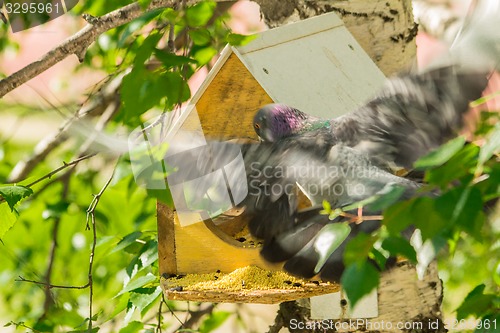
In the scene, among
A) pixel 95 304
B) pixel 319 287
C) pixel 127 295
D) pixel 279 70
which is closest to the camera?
pixel 319 287

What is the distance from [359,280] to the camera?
0.89 m

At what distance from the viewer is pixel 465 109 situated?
4.93 feet

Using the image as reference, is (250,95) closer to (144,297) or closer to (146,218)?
(144,297)

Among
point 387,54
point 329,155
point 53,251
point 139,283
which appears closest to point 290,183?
point 329,155

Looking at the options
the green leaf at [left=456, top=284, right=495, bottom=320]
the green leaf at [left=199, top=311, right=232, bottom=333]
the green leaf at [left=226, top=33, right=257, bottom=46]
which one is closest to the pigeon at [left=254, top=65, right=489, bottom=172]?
the green leaf at [left=226, top=33, right=257, bottom=46]

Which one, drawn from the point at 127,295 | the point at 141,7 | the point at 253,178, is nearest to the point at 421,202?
the point at 253,178

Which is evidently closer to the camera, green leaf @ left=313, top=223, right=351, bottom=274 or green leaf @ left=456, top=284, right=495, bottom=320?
green leaf @ left=313, top=223, right=351, bottom=274

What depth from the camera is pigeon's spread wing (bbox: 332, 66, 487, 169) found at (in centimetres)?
147

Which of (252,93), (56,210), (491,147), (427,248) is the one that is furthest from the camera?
(56,210)

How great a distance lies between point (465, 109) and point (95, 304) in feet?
6.13

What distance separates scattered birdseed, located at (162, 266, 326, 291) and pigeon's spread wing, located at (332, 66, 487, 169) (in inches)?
11.2

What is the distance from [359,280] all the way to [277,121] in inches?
28.5

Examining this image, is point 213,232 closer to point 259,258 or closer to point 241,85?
point 259,258

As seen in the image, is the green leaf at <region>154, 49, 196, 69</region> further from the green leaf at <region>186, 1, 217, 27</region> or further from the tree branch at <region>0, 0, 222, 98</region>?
the green leaf at <region>186, 1, 217, 27</region>
